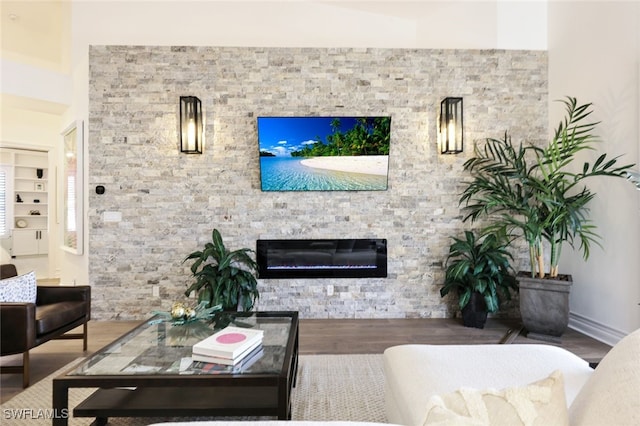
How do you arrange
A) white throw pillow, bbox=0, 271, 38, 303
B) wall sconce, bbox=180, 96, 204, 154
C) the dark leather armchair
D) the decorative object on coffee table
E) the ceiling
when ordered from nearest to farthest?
1. the decorative object on coffee table
2. the dark leather armchair
3. white throw pillow, bbox=0, 271, 38, 303
4. wall sconce, bbox=180, 96, 204, 154
5. the ceiling

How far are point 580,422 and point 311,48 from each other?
12.6 feet

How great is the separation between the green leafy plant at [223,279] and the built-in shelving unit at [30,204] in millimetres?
4562

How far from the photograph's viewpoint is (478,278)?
130 inches

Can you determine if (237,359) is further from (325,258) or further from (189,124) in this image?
(189,124)

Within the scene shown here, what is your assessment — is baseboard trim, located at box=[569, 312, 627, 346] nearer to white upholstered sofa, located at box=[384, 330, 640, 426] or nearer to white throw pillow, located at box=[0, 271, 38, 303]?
white upholstered sofa, located at box=[384, 330, 640, 426]

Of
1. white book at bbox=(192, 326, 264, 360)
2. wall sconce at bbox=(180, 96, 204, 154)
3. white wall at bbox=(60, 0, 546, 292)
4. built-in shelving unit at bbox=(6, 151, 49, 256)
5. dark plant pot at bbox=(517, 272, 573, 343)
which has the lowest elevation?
dark plant pot at bbox=(517, 272, 573, 343)

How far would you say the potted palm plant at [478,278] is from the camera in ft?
10.8

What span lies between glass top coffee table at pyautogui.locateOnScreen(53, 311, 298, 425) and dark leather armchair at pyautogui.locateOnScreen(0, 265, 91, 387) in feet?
3.08

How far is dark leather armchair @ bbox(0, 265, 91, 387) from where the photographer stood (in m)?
2.22

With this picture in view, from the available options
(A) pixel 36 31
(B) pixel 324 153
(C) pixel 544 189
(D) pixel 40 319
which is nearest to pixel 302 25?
(B) pixel 324 153

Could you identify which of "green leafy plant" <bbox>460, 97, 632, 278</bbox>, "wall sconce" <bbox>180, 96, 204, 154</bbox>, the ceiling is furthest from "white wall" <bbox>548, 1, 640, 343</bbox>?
the ceiling

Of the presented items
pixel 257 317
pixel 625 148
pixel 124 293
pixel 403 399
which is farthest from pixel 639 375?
pixel 124 293

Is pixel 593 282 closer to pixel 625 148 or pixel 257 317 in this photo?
pixel 625 148

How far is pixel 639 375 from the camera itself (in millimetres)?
717
